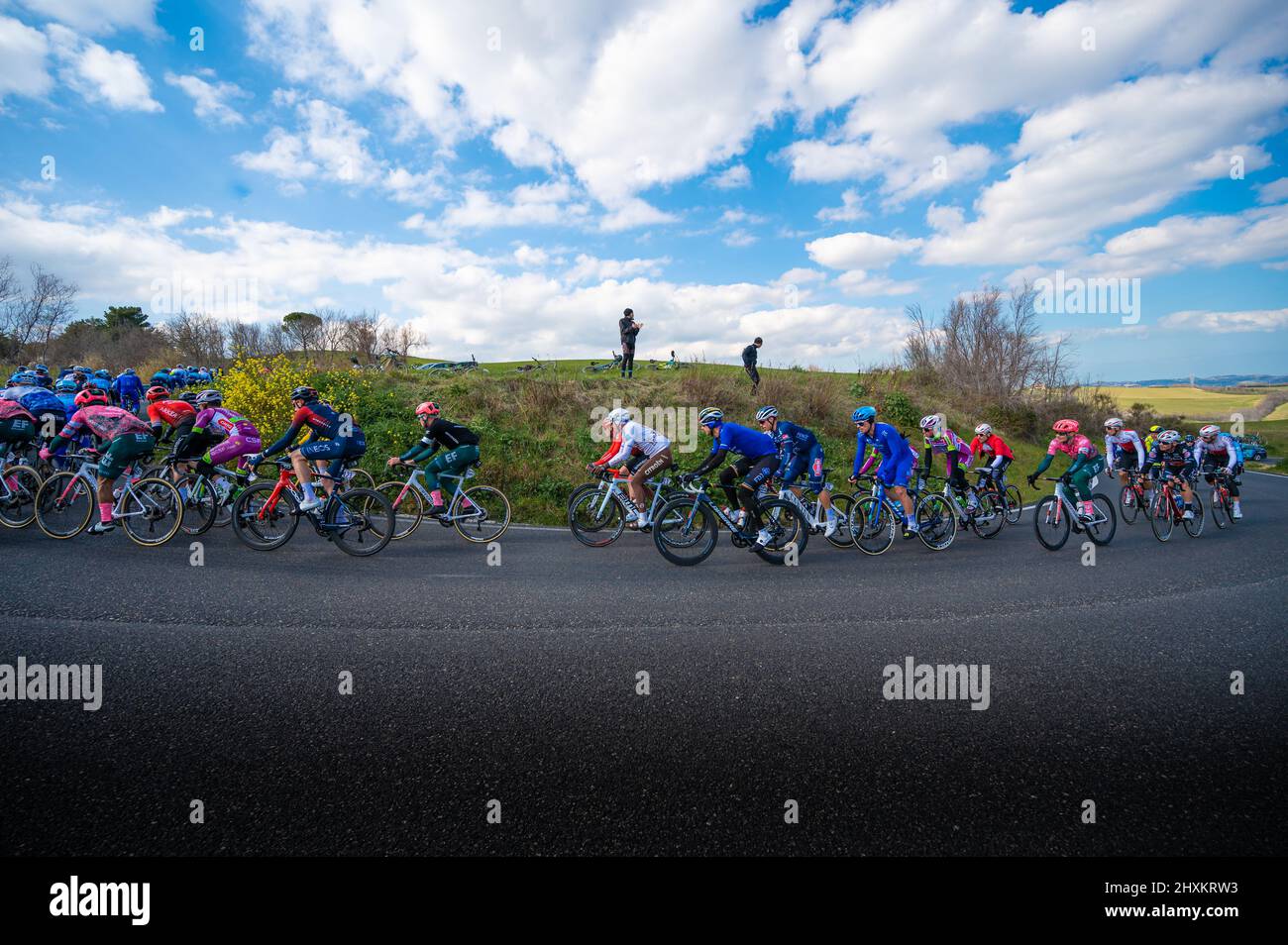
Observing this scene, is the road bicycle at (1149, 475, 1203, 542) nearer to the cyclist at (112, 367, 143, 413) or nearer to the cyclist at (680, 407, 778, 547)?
the cyclist at (680, 407, 778, 547)

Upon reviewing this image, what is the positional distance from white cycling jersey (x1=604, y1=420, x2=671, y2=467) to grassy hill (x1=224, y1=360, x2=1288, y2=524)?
12.8 ft

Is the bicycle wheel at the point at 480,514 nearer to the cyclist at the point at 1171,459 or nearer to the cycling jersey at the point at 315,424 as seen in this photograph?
the cycling jersey at the point at 315,424

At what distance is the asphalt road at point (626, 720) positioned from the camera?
7.79 feet

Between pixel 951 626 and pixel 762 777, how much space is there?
3146mm

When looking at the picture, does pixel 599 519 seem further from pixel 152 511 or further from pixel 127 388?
pixel 127 388

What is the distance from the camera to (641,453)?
8883 millimetres

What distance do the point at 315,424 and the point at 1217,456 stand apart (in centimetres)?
1723

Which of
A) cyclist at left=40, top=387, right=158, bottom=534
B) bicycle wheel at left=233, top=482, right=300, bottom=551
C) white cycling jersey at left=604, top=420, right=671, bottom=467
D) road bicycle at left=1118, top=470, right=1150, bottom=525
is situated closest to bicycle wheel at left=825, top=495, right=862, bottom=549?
white cycling jersey at left=604, top=420, right=671, bottom=467

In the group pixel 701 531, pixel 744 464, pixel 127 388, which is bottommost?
pixel 701 531

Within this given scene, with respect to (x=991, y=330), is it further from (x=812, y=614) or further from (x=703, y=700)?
(x=703, y=700)

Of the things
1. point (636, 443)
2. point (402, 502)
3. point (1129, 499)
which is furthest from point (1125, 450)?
point (402, 502)

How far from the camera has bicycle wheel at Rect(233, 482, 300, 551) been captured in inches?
299

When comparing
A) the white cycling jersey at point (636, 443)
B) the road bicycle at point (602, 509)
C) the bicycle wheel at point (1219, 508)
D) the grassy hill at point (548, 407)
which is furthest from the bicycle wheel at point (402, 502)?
the bicycle wheel at point (1219, 508)
